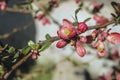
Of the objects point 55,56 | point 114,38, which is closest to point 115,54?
point 55,56

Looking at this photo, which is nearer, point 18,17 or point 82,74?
point 82,74

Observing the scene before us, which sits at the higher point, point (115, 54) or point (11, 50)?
point (115, 54)

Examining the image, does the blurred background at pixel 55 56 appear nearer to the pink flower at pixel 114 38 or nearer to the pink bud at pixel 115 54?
the pink bud at pixel 115 54

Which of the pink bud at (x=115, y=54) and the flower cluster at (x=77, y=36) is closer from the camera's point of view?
the flower cluster at (x=77, y=36)

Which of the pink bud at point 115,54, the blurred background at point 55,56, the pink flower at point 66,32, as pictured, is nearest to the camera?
the pink flower at point 66,32

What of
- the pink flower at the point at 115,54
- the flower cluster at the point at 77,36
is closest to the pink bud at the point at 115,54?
the pink flower at the point at 115,54

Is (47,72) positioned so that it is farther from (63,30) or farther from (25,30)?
(63,30)

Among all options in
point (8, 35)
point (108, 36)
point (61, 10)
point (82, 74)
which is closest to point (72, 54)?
point (82, 74)

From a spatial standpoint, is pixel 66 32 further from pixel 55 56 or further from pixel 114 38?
pixel 55 56

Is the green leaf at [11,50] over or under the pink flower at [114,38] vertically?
over
